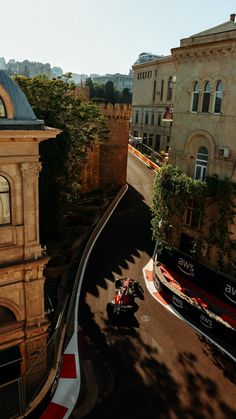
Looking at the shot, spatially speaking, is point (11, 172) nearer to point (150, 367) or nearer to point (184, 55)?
point (150, 367)

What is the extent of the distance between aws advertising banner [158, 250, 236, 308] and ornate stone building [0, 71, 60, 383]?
12.8 metres

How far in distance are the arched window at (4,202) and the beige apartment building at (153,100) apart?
53.6 meters

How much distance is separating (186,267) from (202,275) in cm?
156

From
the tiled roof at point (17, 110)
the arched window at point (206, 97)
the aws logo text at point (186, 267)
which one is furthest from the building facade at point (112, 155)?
the tiled roof at point (17, 110)

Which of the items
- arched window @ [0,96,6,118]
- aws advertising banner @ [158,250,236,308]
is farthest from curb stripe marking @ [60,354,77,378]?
arched window @ [0,96,6,118]

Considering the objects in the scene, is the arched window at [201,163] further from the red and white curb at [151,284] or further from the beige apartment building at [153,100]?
the beige apartment building at [153,100]

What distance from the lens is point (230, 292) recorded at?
23.5m

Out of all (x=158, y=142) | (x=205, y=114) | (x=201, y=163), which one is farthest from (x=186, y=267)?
(x=158, y=142)

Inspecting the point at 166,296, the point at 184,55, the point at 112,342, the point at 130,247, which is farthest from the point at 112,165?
the point at 112,342

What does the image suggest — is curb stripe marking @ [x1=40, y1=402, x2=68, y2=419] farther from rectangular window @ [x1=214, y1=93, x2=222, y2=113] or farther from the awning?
rectangular window @ [x1=214, y1=93, x2=222, y2=113]

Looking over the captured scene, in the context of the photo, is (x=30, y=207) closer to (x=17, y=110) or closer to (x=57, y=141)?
(x=17, y=110)

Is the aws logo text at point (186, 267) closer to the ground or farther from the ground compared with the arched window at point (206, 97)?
closer to the ground

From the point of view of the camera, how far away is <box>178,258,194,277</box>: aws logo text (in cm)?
2623

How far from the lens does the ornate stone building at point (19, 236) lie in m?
14.3
